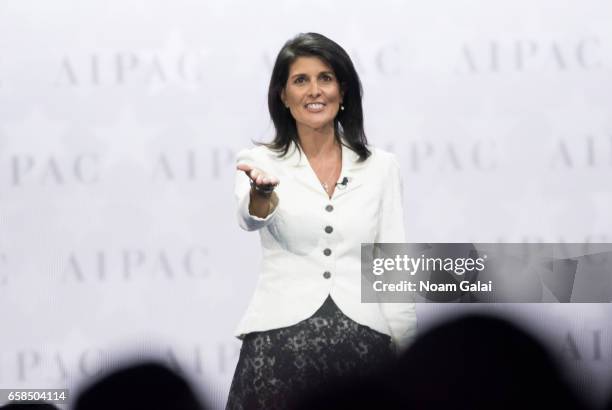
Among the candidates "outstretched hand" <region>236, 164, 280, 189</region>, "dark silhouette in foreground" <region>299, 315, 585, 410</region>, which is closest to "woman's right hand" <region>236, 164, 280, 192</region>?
"outstretched hand" <region>236, 164, 280, 189</region>

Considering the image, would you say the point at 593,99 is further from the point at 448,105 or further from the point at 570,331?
the point at 570,331

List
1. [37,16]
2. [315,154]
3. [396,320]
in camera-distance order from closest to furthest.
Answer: [396,320], [315,154], [37,16]

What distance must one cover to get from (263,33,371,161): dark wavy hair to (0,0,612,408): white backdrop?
7.8 inches

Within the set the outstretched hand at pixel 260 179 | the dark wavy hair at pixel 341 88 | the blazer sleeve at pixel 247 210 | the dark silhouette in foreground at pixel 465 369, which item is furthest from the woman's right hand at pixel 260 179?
the dark silhouette in foreground at pixel 465 369

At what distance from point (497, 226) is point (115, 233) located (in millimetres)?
1012

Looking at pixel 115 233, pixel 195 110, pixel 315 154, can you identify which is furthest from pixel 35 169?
pixel 315 154

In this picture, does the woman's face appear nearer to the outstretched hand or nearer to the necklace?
the necklace

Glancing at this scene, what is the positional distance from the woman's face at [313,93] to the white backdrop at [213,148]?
26cm

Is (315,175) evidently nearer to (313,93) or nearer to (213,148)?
(313,93)

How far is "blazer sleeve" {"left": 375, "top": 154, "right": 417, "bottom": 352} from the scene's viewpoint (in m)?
2.20

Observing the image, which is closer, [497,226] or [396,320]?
[396,320]

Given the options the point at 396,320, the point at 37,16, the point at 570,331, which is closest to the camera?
the point at 396,320

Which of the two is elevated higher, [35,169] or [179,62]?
[179,62]

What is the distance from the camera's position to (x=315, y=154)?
2.36 m
